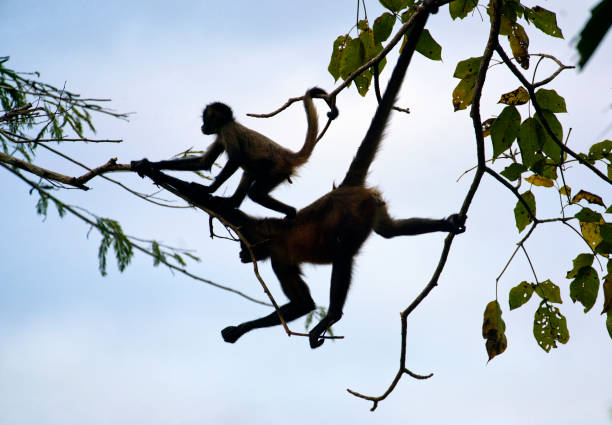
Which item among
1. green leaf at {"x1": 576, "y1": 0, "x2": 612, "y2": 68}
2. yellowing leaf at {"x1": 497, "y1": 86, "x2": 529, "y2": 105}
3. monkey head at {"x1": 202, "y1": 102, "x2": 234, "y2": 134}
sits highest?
monkey head at {"x1": 202, "y1": 102, "x2": 234, "y2": 134}

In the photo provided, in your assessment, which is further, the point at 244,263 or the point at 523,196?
the point at 244,263

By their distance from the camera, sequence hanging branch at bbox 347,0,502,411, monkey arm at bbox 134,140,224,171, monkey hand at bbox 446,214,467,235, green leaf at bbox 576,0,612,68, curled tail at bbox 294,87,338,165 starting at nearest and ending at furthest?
green leaf at bbox 576,0,612,68 → hanging branch at bbox 347,0,502,411 → monkey hand at bbox 446,214,467,235 → monkey arm at bbox 134,140,224,171 → curled tail at bbox 294,87,338,165

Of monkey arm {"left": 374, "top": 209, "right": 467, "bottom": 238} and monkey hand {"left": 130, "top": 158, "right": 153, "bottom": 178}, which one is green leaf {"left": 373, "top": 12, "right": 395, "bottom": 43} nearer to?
monkey arm {"left": 374, "top": 209, "right": 467, "bottom": 238}

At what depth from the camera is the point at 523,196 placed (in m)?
4.15

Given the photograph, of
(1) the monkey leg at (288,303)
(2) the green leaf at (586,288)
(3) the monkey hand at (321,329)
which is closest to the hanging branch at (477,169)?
(2) the green leaf at (586,288)

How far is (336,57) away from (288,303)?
7.68 ft

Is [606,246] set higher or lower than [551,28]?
lower

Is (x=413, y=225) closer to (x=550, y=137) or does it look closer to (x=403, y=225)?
(x=403, y=225)

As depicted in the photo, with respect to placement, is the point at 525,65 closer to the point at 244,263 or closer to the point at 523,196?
the point at 523,196

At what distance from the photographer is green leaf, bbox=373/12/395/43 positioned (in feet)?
13.5

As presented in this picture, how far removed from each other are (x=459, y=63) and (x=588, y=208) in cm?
129

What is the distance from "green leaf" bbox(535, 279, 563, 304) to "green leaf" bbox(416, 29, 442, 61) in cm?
175

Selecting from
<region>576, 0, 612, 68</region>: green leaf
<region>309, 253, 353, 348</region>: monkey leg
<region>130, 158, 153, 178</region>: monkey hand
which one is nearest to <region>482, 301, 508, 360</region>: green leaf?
<region>309, 253, 353, 348</region>: monkey leg

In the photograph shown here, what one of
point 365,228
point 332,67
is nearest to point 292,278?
point 365,228
